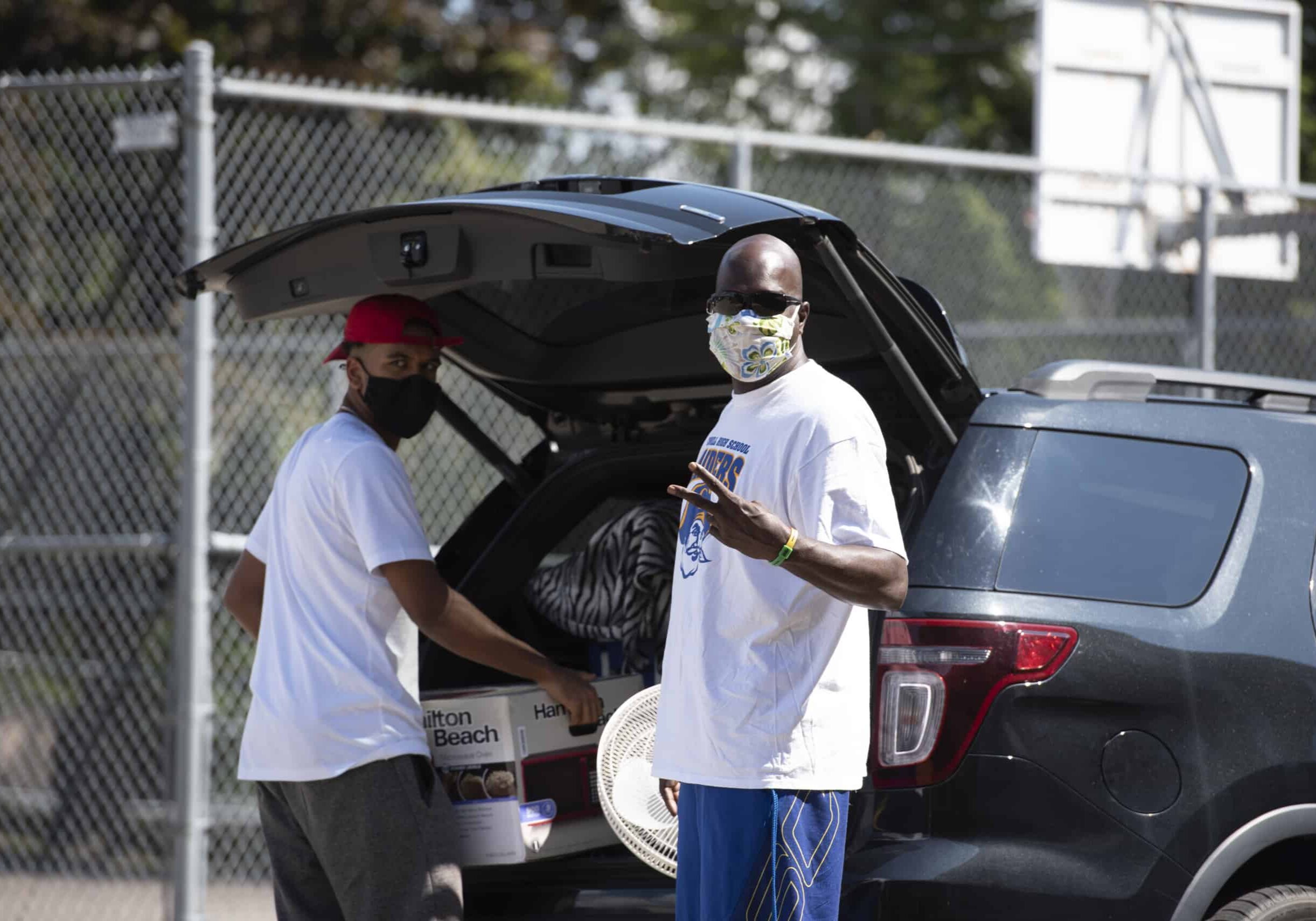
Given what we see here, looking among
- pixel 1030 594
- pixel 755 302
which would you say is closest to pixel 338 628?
pixel 755 302

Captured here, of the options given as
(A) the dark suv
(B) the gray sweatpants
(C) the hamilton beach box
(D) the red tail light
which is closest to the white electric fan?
(C) the hamilton beach box

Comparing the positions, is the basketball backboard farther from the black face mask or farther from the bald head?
the bald head

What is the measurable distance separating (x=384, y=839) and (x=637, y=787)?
1.88 feet

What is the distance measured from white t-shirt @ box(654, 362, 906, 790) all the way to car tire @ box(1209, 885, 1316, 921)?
0.97 meters

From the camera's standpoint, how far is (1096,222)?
800 cm

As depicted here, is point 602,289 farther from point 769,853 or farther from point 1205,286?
point 1205,286

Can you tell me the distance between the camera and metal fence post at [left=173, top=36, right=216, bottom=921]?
19.0 feet

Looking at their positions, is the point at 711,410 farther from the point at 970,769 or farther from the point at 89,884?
the point at 89,884

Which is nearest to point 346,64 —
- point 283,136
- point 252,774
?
point 283,136

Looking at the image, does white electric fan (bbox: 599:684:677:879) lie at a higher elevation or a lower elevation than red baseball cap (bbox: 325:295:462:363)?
lower

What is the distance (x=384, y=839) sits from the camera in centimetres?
344

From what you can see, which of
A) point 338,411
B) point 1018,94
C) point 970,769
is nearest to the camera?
Answer: point 970,769

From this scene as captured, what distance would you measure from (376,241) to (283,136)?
333cm

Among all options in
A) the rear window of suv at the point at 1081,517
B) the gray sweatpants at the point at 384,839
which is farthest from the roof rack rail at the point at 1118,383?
the gray sweatpants at the point at 384,839
